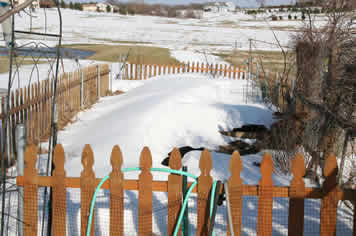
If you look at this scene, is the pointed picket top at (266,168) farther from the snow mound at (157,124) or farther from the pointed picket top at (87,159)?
the snow mound at (157,124)

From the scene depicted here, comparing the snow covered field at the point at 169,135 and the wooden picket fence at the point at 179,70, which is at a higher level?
the wooden picket fence at the point at 179,70

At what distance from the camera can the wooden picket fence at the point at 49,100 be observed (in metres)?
5.94

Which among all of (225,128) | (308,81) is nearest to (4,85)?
(225,128)

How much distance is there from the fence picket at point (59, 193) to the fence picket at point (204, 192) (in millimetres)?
1054

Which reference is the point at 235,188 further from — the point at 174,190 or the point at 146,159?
the point at 146,159

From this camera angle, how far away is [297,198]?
113 inches

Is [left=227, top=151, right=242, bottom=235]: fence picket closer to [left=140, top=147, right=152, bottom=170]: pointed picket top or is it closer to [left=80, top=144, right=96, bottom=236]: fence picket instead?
[left=140, top=147, right=152, bottom=170]: pointed picket top

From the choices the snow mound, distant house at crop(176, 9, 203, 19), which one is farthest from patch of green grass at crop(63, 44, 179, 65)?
distant house at crop(176, 9, 203, 19)

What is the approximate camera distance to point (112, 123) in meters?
7.46

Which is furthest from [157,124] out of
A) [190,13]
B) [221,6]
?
[190,13]

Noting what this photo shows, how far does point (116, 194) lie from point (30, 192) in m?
0.70

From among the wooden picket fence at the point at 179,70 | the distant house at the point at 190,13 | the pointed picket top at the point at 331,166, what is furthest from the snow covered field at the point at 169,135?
the distant house at the point at 190,13

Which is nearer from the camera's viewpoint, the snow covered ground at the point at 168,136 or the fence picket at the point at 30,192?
the fence picket at the point at 30,192


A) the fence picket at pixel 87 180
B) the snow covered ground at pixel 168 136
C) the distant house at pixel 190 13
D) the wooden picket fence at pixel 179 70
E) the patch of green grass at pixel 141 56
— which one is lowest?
the snow covered ground at pixel 168 136
